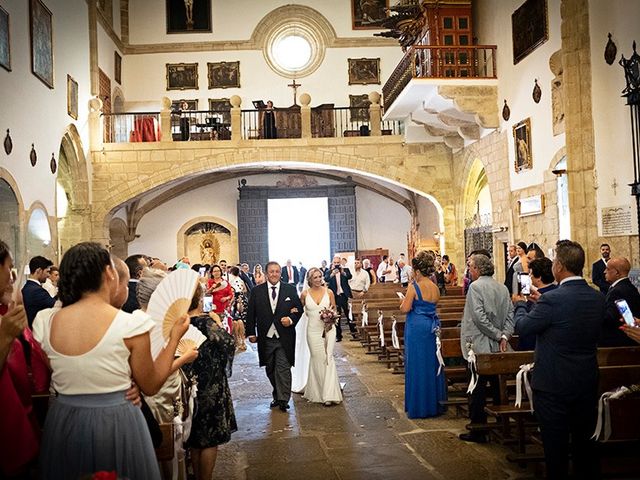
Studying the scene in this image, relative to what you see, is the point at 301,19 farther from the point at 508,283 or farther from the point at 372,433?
the point at 372,433

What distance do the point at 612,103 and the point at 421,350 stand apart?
5.13 meters

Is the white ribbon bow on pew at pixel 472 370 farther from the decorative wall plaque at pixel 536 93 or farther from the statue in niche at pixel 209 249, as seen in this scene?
the statue in niche at pixel 209 249

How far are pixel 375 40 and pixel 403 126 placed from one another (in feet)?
15.4

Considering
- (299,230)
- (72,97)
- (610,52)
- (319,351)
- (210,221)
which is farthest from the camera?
(299,230)

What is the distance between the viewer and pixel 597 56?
10.2 m

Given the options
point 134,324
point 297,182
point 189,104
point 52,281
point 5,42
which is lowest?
point 134,324

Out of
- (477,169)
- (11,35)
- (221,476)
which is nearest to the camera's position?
(221,476)

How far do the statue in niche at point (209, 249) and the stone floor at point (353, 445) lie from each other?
15751 mm

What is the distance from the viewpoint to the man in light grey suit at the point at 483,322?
5.88 meters

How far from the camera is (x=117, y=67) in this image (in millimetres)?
20547

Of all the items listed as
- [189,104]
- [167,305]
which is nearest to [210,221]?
[189,104]

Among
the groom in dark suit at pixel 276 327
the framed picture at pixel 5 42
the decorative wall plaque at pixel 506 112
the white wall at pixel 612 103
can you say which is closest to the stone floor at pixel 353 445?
the groom in dark suit at pixel 276 327

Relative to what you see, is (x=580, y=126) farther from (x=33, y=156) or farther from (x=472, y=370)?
(x=33, y=156)

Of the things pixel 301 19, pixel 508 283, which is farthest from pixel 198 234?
pixel 508 283
